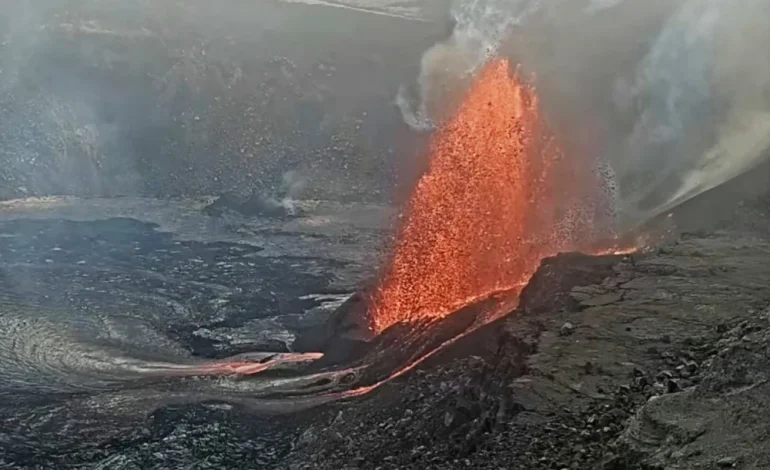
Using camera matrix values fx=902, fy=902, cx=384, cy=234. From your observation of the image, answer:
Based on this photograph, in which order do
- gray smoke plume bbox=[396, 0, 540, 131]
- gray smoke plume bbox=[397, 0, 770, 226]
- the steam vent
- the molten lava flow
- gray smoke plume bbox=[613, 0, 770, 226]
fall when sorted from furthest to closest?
gray smoke plume bbox=[396, 0, 540, 131], gray smoke plume bbox=[397, 0, 770, 226], the molten lava flow, gray smoke plume bbox=[613, 0, 770, 226], the steam vent

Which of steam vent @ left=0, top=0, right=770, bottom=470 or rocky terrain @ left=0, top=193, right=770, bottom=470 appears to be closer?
rocky terrain @ left=0, top=193, right=770, bottom=470

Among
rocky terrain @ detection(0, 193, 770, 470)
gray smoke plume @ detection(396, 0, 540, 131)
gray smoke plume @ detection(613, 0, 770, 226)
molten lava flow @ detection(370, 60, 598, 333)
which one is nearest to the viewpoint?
rocky terrain @ detection(0, 193, 770, 470)

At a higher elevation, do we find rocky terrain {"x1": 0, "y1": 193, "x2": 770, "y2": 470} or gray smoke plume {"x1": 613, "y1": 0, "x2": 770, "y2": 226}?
gray smoke plume {"x1": 613, "y1": 0, "x2": 770, "y2": 226}

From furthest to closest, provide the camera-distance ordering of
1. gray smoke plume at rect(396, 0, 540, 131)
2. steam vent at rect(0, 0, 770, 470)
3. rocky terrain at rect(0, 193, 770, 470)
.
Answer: gray smoke plume at rect(396, 0, 540, 131) < steam vent at rect(0, 0, 770, 470) < rocky terrain at rect(0, 193, 770, 470)

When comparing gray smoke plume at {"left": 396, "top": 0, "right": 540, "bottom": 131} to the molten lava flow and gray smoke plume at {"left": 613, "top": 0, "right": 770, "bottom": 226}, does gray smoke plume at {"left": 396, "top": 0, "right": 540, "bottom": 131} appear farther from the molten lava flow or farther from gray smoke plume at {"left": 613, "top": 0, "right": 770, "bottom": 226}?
gray smoke plume at {"left": 613, "top": 0, "right": 770, "bottom": 226}

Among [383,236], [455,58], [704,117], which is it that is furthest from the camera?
[455,58]

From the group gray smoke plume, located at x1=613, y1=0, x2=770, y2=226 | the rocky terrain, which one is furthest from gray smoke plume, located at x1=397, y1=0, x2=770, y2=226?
the rocky terrain

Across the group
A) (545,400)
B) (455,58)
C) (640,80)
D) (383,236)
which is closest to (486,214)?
(383,236)

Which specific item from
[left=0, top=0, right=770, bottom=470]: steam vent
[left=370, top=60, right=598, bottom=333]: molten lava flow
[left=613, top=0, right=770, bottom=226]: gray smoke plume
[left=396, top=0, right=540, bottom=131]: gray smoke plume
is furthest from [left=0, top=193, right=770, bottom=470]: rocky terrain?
[left=396, top=0, right=540, bottom=131]: gray smoke plume

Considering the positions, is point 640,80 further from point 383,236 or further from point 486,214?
point 486,214

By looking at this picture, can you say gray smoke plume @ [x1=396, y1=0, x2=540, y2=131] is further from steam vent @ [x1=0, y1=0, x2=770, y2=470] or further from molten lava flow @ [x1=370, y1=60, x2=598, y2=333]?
molten lava flow @ [x1=370, y1=60, x2=598, y2=333]
